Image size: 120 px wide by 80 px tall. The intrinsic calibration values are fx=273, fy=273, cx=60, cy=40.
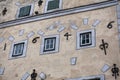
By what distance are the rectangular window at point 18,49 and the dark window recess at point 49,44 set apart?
3.28 feet

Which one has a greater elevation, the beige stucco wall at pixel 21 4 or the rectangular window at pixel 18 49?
the beige stucco wall at pixel 21 4

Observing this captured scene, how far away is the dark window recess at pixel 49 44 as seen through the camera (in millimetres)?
11383

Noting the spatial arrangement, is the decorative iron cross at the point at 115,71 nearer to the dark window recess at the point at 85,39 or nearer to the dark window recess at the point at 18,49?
the dark window recess at the point at 85,39

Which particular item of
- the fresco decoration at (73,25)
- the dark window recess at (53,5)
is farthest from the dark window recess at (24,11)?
the fresco decoration at (73,25)

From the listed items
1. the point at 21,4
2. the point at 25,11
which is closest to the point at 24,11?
the point at 25,11

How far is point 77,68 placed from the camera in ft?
34.1

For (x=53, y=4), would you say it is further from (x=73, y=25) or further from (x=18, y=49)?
(x=18, y=49)

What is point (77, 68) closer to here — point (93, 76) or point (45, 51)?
point (93, 76)

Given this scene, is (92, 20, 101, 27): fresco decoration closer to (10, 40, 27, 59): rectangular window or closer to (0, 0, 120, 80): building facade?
(0, 0, 120, 80): building facade

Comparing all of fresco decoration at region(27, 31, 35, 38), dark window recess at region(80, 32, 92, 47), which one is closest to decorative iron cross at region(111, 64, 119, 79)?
dark window recess at region(80, 32, 92, 47)

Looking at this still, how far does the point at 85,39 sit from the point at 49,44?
160 cm

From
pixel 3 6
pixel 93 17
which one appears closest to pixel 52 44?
pixel 93 17

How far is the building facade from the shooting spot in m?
10.3

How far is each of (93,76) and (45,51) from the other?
98.2 inches
